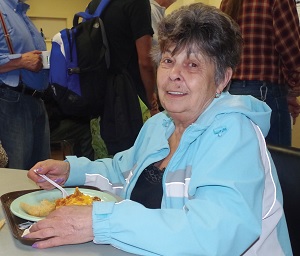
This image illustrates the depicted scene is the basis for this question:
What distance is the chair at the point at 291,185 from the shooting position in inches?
43.0

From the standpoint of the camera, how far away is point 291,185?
43.5 inches

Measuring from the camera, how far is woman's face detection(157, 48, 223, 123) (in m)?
1.13

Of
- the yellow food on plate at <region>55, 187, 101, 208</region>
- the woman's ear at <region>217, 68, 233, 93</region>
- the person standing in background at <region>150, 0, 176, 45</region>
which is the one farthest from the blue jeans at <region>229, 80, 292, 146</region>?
the yellow food on plate at <region>55, 187, 101, 208</region>

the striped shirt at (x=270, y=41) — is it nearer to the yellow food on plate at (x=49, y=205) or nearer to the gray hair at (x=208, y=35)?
the gray hair at (x=208, y=35)

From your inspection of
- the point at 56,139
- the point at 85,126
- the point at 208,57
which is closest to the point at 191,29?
the point at 208,57

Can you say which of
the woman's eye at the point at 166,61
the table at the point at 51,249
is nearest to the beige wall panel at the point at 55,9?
the woman's eye at the point at 166,61

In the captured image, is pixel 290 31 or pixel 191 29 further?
pixel 290 31

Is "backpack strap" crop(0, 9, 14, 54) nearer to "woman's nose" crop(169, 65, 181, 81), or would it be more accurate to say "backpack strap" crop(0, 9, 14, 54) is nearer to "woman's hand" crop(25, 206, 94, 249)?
"woman's nose" crop(169, 65, 181, 81)

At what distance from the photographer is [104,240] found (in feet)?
2.85

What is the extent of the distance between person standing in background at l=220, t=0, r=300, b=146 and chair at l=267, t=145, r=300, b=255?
0.98 m

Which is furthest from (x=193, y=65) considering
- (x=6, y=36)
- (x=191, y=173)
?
(x=6, y=36)

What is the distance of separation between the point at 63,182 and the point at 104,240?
48 cm

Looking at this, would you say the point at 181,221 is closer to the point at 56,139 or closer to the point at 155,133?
the point at 155,133

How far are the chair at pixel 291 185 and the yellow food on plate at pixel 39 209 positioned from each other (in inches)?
23.4
